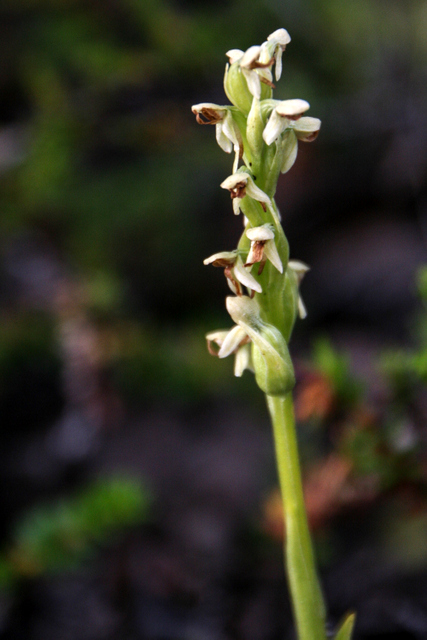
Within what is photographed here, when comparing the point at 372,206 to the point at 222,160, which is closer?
the point at 222,160

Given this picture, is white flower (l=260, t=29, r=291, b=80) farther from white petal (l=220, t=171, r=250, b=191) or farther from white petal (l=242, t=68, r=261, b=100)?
white petal (l=220, t=171, r=250, b=191)

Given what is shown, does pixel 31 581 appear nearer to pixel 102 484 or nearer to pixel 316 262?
pixel 102 484

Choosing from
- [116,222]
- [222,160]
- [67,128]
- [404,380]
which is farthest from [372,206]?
[404,380]

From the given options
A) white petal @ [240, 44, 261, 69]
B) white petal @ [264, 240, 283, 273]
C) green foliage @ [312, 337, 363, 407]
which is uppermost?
white petal @ [240, 44, 261, 69]

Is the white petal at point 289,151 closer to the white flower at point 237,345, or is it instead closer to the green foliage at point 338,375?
the white flower at point 237,345

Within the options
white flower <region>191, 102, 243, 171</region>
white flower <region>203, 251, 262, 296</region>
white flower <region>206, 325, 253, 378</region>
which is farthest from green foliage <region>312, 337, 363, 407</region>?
white flower <region>191, 102, 243, 171</region>

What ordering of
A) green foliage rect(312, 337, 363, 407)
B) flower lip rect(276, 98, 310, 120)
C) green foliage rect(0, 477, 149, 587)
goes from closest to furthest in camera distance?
flower lip rect(276, 98, 310, 120)
green foliage rect(312, 337, 363, 407)
green foliage rect(0, 477, 149, 587)

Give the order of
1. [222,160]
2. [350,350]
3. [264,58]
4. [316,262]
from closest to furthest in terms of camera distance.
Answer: [264,58], [350,350], [222,160], [316,262]

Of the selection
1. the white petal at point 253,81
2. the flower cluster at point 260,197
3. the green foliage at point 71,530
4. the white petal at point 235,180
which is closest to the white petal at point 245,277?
the flower cluster at point 260,197
